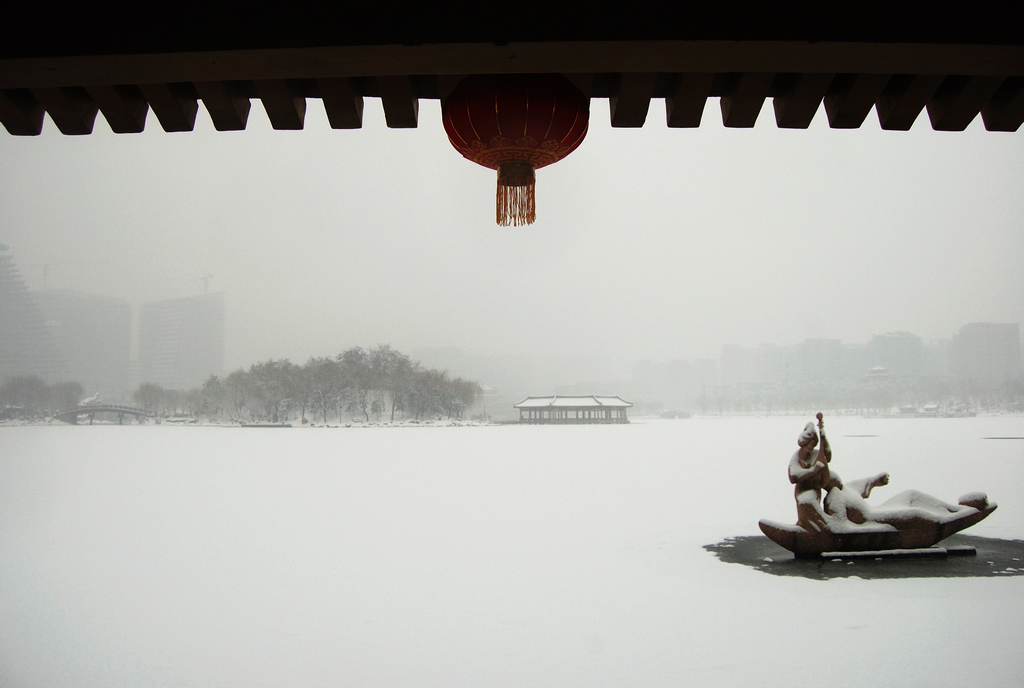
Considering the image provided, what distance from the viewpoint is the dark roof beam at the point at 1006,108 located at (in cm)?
111

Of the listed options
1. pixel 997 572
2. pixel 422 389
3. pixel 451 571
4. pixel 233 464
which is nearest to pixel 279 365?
pixel 422 389

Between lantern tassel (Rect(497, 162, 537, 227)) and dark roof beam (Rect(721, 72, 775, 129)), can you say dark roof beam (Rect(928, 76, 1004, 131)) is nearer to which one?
dark roof beam (Rect(721, 72, 775, 129))

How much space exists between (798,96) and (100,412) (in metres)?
29.4

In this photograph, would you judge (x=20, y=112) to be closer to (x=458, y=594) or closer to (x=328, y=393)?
(x=458, y=594)

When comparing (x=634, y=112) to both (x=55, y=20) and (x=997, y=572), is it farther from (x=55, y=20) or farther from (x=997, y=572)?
(x=997, y=572)

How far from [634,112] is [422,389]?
2802 centimetres

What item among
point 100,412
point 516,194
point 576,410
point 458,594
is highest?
point 516,194

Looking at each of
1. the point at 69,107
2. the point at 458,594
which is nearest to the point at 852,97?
the point at 69,107

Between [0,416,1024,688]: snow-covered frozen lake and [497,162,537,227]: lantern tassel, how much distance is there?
1698 millimetres

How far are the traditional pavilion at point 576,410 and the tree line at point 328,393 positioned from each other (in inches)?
139

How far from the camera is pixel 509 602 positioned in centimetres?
337

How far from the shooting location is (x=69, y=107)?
3.72 ft

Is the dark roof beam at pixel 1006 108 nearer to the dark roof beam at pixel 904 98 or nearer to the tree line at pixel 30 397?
the dark roof beam at pixel 904 98

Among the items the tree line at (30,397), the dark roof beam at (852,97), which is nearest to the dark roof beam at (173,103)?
the dark roof beam at (852,97)
